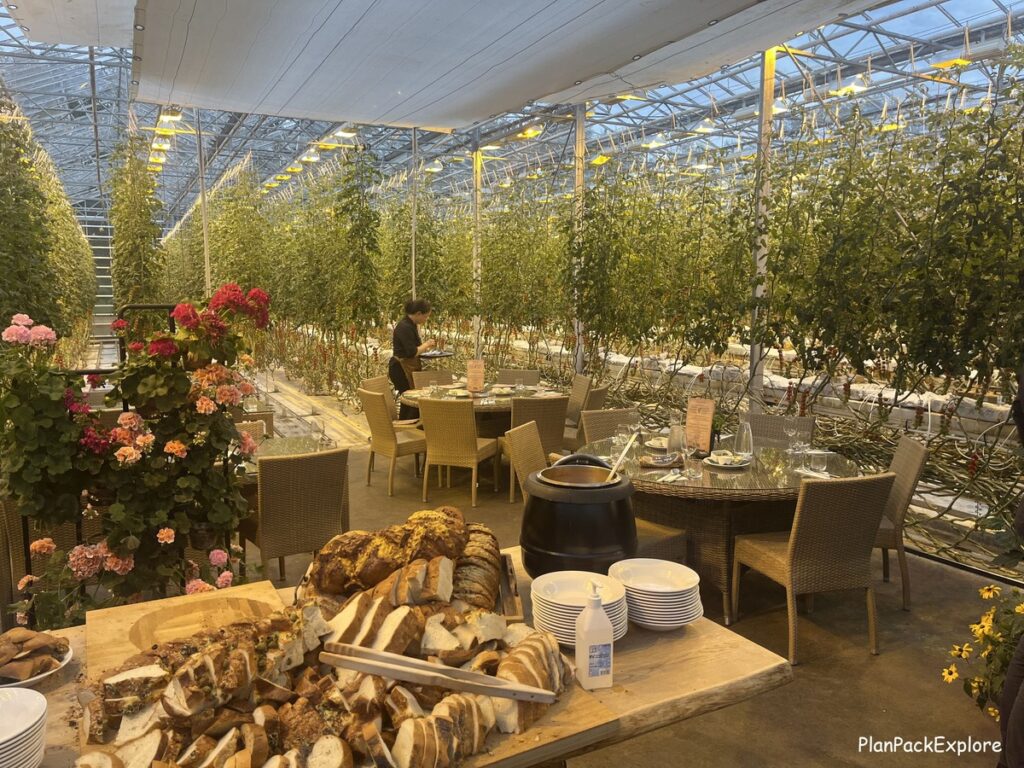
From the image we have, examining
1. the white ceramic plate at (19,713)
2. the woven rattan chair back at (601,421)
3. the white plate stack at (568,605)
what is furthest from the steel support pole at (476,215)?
the white ceramic plate at (19,713)

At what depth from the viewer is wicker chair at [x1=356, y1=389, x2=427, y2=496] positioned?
6.04 m

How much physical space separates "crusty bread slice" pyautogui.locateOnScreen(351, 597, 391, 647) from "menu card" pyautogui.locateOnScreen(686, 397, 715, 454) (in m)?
2.96

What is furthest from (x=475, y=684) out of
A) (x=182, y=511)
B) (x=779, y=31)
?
(x=779, y=31)

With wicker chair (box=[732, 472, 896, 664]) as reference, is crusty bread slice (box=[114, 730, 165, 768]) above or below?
above

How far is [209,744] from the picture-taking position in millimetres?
1160

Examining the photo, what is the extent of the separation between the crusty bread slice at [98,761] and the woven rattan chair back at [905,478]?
361 cm

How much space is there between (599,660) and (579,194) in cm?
685

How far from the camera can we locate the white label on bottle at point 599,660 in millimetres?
1432

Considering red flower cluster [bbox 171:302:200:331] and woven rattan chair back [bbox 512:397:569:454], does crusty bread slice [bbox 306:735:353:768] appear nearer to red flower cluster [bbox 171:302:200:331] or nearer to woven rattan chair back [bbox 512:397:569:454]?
red flower cluster [bbox 171:302:200:331]

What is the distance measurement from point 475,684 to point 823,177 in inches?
205

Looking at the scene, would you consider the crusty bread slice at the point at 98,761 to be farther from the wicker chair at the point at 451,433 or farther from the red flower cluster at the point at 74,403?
the wicker chair at the point at 451,433

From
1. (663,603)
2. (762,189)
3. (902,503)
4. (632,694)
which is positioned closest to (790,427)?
(902,503)

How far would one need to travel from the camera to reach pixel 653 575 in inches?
70.0

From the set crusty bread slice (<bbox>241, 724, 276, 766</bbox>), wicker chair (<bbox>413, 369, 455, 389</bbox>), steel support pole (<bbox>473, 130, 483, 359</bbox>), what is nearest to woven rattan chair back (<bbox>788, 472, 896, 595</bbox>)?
crusty bread slice (<bbox>241, 724, 276, 766</bbox>)
